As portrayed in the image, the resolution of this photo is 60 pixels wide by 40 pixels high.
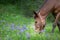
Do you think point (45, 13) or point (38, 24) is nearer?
point (38, 24)

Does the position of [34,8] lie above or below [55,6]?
below

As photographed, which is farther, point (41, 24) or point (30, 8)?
point (30, 8)

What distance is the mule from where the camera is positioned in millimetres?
9109

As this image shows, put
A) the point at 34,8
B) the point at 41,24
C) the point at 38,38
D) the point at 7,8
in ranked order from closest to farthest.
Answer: the point at 38,38 < the point at 41,24 < the point at 34,8 < the point at 7,8

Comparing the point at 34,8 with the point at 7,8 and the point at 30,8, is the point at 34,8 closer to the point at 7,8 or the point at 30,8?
the point at 30,8

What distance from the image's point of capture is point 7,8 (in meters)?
16.8

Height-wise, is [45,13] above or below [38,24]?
above

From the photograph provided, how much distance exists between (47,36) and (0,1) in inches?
419

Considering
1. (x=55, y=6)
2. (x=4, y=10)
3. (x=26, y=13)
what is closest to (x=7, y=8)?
(x=4, y=10)

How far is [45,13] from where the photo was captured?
31.1 ft

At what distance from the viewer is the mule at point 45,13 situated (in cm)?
911

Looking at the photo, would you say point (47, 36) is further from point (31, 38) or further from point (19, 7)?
point (19, 7)

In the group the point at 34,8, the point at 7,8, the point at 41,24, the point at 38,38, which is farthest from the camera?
the point at 7,8

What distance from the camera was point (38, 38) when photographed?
770cm
